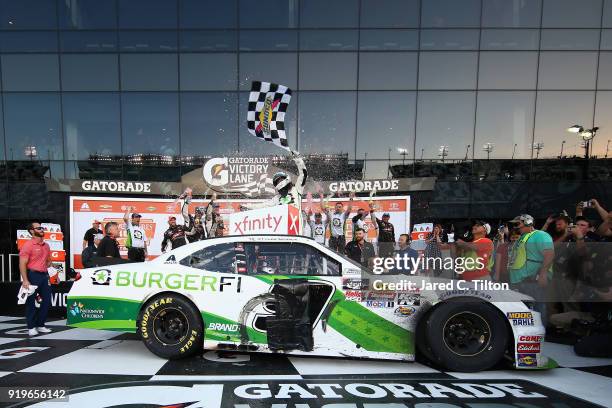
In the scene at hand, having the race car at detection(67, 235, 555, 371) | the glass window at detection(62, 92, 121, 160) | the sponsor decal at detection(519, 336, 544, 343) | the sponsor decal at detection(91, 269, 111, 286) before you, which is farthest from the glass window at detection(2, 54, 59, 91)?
the sponsor decal at detection(519, 336, 544, 343)

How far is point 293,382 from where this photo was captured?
2762mm

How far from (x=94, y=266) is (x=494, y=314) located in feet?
13.4

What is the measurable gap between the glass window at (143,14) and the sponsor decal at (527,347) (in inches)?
495

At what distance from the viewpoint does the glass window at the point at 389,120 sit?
36.6 ft

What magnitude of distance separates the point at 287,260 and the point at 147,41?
36.4ft

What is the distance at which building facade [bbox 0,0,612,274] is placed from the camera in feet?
36.1

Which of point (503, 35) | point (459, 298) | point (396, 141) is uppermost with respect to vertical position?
point (503, 35)

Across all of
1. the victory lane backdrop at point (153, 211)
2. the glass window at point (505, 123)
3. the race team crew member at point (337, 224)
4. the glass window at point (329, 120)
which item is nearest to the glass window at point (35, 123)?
the victory lane backdrop at point (153, 211)

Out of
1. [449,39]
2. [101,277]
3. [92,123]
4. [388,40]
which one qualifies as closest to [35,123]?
[92,123]

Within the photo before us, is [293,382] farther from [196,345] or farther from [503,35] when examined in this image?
[503,35]

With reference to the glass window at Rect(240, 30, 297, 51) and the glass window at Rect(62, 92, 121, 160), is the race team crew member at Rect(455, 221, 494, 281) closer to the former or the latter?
the glass window at Rect(240, 30, 297, 51)

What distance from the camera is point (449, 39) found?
11047 millimetres

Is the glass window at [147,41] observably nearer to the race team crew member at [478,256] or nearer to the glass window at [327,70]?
the glass window at [327,70]

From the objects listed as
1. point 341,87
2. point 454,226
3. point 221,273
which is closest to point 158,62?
point 341,87
